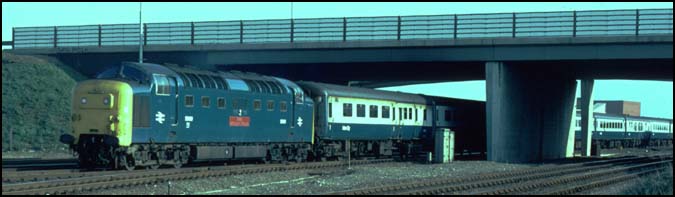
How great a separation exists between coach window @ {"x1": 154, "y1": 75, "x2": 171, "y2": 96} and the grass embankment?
15533mm

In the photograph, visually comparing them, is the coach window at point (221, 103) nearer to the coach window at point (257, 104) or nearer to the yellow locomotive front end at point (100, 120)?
the coach window at point (257, 104)

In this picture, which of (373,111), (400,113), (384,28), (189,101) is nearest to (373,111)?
(373,111)

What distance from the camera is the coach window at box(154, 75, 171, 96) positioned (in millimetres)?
27109

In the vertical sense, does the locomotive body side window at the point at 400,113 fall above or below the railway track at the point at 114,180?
above

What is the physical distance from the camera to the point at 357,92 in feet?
121

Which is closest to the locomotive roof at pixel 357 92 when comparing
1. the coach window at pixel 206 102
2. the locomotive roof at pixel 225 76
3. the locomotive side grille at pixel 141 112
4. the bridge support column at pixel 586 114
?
the locomotive roof at pixel 225 76

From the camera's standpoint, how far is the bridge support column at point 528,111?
4038 centimetres

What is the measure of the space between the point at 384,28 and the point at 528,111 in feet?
31.3

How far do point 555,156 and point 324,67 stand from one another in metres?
14.8

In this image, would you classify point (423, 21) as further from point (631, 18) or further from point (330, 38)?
point (631, 18)

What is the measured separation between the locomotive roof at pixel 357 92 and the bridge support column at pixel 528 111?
137 inches

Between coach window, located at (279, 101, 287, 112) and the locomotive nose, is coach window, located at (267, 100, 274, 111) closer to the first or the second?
coach window, located at (279, 101, 287, 112)

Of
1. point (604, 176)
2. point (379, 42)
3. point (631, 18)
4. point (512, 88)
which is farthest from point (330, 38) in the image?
point (604, 176)

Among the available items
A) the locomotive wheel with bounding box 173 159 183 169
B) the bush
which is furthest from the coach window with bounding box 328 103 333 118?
the bush
